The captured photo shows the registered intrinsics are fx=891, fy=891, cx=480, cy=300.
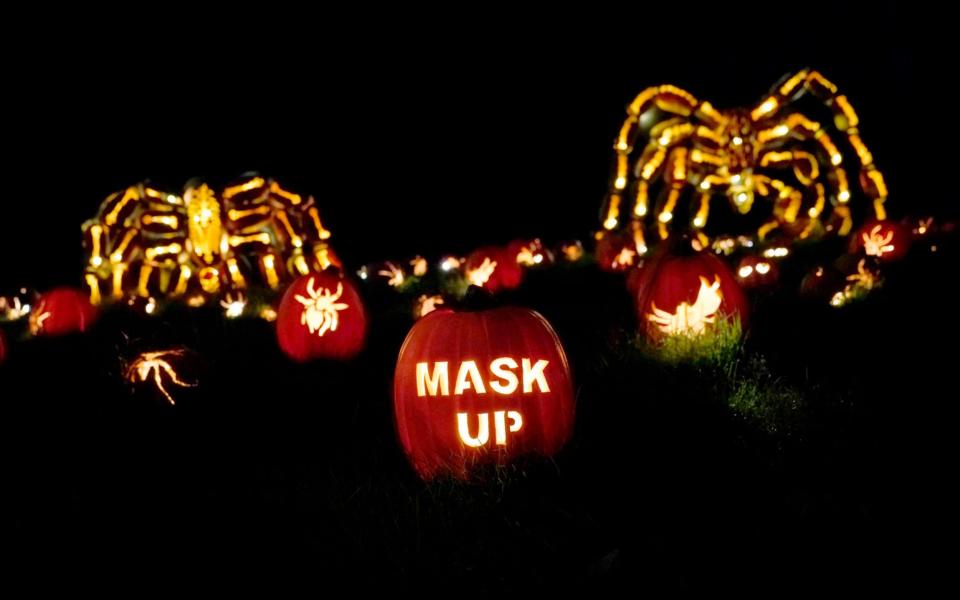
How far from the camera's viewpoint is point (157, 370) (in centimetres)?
431

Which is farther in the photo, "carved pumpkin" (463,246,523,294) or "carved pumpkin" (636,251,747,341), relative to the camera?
"carved pumpkin" (463,246,523,294)

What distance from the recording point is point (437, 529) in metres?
2.58

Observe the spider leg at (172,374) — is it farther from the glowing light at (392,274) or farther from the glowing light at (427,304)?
the glowing light at (392,274)

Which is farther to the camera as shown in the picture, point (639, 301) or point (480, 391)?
point (639, 301)

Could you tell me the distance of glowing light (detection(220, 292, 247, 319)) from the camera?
7488mm

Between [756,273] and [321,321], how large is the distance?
11.0 feet

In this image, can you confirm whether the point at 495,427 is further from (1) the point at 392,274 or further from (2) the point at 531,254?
(2) the point at 531,254

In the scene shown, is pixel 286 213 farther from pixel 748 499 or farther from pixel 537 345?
pixel 748 499

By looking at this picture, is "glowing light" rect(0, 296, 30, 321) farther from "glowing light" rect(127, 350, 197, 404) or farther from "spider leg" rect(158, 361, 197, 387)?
"spider leg" rect(158, 361, 197, 387)

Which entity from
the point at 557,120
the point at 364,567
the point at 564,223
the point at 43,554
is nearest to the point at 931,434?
the point at 364,567

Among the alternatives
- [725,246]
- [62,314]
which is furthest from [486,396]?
[725,246]

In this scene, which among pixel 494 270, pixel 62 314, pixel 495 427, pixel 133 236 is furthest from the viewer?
pixel 133 236

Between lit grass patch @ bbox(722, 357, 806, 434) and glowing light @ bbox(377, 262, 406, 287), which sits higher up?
glowing light @ bbox(377, 262, 406, 287)

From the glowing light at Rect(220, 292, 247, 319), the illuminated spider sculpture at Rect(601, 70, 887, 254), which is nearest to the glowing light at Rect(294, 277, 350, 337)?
the glowing light at Rect(220, 292, 247, 319)
